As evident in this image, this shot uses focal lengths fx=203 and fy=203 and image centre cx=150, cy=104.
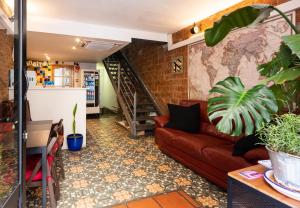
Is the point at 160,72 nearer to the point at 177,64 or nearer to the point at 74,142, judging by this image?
the point at 177,64

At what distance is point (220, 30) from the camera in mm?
1382

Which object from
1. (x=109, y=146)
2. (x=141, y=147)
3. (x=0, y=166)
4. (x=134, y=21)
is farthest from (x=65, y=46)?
(x=0, y=166)

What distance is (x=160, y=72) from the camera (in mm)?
5402

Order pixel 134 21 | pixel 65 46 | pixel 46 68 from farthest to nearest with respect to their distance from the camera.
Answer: pixel 46 68
pixel 65 46
pixel 134 21

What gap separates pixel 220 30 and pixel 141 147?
3105 millimetres

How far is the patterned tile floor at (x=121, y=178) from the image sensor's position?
7.23 ft

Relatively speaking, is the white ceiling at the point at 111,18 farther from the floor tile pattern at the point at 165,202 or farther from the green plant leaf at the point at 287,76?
the floor tile pattern at the point at 165,202

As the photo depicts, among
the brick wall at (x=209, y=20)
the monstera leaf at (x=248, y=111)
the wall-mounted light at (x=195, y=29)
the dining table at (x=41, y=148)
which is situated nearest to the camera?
the monstera leaf at (x=248, y=111)

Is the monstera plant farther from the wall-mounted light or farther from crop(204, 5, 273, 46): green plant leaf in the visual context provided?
the wall-mounted light

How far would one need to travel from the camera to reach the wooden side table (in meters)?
0.88

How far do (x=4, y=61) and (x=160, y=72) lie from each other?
382cm

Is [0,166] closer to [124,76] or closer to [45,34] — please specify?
[45,34]

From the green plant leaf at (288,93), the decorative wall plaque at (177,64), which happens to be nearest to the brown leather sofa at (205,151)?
the green plant leaf at (288,93)

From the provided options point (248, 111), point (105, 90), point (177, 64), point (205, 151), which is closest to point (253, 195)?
point (248, 111)
